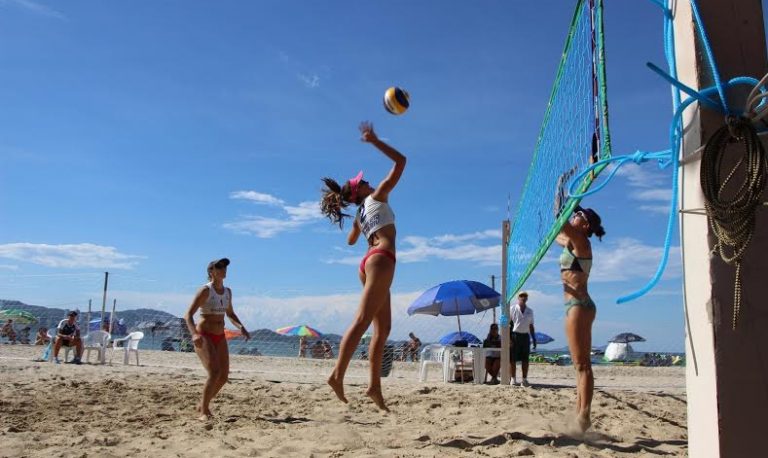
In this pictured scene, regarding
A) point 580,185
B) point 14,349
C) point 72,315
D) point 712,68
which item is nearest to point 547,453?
point 580,185

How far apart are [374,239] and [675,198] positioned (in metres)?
1.96

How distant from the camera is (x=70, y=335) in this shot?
1022 centimetres

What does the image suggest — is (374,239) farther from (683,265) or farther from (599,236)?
(683,265)

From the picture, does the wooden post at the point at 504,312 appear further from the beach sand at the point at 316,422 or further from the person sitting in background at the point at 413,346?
the person sitting in background at the point at 413,346

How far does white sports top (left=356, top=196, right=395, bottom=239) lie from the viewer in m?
→ 3.44

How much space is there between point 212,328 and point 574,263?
106 inches

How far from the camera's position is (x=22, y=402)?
456 centimetres

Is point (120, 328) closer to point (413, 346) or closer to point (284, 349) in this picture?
Result: point (284, 349)

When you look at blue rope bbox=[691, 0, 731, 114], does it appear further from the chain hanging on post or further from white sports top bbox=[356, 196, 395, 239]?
white sports top bbox=[356, 196, 395, 239]

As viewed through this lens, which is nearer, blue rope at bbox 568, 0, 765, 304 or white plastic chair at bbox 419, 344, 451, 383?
blue rope at bbox 568, 0, 765, 304

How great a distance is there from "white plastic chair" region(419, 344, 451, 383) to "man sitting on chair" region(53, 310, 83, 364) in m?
6.02

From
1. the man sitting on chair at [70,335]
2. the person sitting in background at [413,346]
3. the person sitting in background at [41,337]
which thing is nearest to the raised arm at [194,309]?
the man sitting on chair at [70,335]

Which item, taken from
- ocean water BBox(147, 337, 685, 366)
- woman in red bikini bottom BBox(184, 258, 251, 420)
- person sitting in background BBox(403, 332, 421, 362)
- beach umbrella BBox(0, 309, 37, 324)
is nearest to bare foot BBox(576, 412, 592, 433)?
woman in red bikini bottom BBox(184, 258, 251, 420)

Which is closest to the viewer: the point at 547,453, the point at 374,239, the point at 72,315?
the point at 547,453
